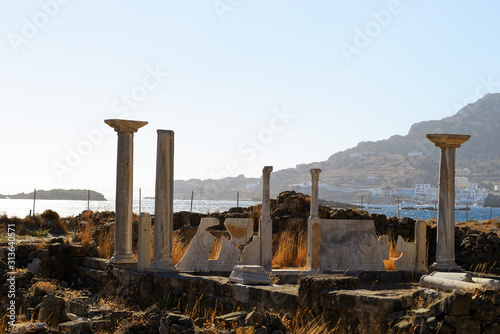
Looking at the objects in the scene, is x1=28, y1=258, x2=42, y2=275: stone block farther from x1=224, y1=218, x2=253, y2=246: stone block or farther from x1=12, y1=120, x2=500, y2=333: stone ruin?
x1=224, y1=218, x2=253, y2=246: stone block

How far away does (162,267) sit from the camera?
11.1 metres

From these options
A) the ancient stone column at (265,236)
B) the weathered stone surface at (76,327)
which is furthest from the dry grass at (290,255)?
the weathered stone surface at (76,327)

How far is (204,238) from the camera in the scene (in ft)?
39.0

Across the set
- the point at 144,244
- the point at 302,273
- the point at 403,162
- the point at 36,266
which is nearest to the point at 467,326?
the point at 302,273

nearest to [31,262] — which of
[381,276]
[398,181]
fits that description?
[381,276]

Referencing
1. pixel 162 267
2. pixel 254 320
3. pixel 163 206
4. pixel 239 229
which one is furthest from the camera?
pixel 239 229

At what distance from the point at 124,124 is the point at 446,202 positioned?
644cm

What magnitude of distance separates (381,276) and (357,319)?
17.7 feet

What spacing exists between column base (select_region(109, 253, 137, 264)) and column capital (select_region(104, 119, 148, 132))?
8.00 feet

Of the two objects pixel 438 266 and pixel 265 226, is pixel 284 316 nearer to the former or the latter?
pixel 265 226

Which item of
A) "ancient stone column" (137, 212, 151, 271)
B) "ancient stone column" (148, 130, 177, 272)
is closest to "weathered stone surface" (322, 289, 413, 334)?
"ancient stone column" (148, 130, 177, 272)

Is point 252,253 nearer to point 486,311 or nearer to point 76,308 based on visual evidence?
point 76,308

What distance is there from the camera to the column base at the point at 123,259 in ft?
39.6

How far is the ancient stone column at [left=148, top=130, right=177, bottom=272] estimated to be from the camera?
11.2 meters
